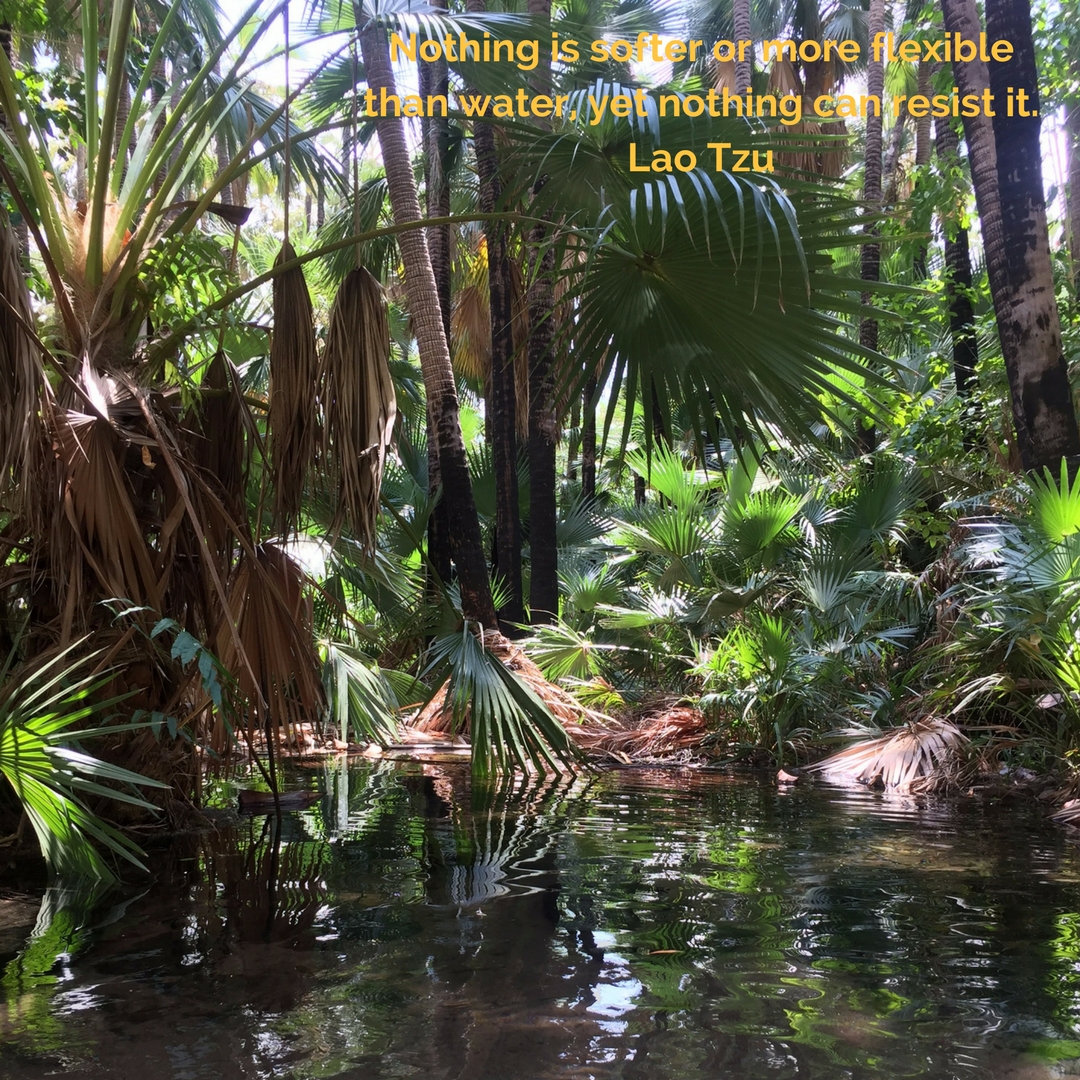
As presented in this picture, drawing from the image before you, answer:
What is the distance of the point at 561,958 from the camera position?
2.14 m

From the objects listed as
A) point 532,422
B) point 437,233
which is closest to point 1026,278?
point 532,422

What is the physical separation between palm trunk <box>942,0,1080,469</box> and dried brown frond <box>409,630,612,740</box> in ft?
10.1

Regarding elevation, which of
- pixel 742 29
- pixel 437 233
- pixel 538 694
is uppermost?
pixel 742 29

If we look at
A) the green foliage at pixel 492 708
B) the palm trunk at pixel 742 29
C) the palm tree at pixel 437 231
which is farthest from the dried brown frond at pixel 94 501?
the palm trunk at pixel 742 29

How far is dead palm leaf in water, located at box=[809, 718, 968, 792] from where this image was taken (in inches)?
187

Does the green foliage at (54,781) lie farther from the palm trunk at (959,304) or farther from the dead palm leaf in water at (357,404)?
the palm trunk at (959,304)

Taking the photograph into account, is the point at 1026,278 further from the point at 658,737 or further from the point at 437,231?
the point at 437,231

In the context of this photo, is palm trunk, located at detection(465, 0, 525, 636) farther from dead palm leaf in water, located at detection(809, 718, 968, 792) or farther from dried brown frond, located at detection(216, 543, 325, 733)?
dried brown frond, located at detection(216, 543, 325, 733)

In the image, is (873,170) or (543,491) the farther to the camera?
(873,170)

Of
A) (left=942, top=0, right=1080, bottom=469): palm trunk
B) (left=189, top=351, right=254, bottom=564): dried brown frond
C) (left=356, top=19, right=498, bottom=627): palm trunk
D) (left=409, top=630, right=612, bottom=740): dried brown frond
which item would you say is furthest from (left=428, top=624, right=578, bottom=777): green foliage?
(left=942, top=0, right=1080, bottom=469): palm trunk

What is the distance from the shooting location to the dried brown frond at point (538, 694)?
5.62 meters

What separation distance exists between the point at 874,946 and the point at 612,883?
837 mm

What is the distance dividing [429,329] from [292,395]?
8.08 ft

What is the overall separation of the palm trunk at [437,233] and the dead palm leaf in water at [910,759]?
325 centimetres
